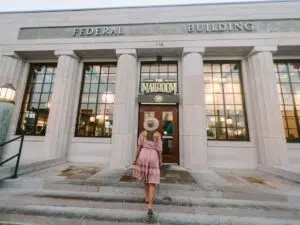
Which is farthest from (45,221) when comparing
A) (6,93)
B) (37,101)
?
(37,101)

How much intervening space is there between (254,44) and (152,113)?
4921 mm

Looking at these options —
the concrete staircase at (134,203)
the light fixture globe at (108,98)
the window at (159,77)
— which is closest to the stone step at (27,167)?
the concrete staircase at (134,203)

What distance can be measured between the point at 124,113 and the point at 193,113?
262 cm

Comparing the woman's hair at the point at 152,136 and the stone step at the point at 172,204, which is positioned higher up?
the woman's hair at the point at 152,136

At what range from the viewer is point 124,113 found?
6188 mm

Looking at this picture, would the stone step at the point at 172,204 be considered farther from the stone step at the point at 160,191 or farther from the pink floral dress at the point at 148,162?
the pink floral dress at the point at 148,162

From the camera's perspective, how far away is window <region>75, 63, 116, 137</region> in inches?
277

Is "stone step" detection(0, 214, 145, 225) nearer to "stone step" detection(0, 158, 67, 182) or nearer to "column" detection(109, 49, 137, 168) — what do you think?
"stone step" detection(0, 158, 67, 182)

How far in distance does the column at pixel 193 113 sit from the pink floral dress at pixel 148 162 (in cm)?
316

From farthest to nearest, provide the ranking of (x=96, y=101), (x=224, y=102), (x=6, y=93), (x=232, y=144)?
(x=96, y=101), (x=224, y=102), (x=232, y=144), (x=6, y=93)

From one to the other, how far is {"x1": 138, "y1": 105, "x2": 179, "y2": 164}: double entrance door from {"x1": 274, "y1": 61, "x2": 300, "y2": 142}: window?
171 inches

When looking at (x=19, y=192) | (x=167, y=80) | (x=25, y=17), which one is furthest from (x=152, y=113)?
(x=25, y=17)

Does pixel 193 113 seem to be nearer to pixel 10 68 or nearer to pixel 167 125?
pixel 167 125

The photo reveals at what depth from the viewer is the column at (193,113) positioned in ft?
18.8
